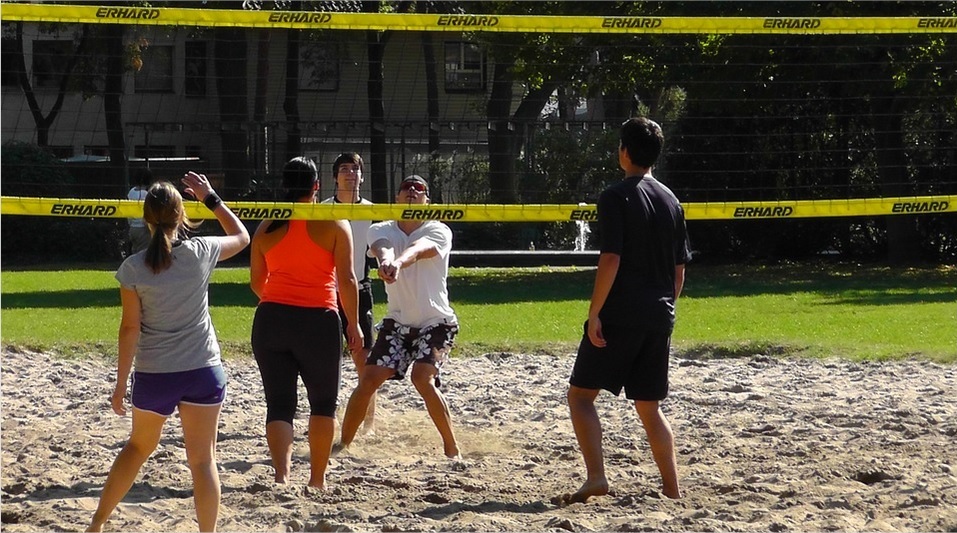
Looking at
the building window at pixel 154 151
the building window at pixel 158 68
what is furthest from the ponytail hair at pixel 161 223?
the building window at pixel 158 68

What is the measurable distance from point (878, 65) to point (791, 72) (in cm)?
118

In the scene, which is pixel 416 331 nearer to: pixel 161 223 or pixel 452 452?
pixel 452 452

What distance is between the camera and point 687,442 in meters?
6.96

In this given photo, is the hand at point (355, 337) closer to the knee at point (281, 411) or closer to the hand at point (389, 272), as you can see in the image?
the hand at point (389, 272)

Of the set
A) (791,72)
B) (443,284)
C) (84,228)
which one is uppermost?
(791,72)

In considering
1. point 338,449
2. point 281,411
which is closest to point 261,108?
point 338,449

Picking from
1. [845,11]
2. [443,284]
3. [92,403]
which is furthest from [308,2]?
[443,284]

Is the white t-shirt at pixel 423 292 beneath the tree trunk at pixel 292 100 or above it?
beneath

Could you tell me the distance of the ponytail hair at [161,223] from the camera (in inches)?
180

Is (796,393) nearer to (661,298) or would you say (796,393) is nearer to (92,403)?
(661,298)

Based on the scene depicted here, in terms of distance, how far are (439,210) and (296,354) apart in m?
1.55

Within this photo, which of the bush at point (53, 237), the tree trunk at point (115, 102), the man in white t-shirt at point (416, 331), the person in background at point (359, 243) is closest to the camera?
the man in white t-shirt at point (416, 331)

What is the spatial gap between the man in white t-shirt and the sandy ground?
0.31m

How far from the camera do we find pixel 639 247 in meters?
5.32
